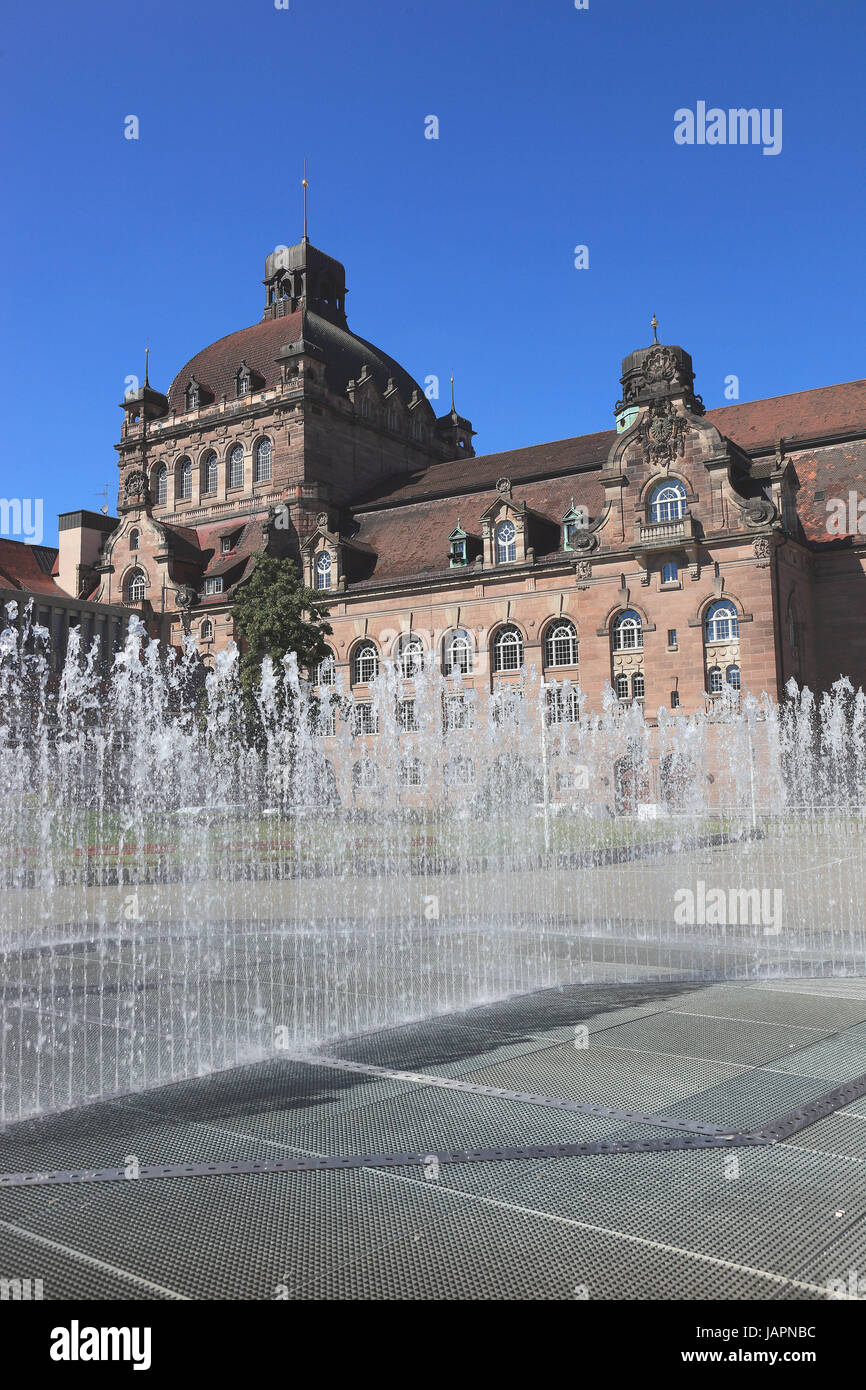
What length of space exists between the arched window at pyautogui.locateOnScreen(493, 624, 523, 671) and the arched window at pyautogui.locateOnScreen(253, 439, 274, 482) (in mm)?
17894

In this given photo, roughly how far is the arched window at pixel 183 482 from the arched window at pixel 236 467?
3.33 m

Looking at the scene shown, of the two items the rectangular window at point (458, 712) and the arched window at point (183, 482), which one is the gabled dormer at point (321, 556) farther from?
the arched window at point (183, 482)

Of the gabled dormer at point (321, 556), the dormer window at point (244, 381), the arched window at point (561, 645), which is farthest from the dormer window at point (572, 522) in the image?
the dormer window at point (244, 381)

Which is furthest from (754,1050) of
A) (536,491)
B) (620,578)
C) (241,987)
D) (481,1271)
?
(536,491)

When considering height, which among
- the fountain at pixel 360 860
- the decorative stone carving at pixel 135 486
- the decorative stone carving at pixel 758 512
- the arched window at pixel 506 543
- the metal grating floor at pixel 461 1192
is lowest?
the metal grating floor at pixel 461 1192

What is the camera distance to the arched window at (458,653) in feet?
154

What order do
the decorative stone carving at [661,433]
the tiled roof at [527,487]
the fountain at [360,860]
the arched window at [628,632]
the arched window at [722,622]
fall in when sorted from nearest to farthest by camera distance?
1. the fountain at [360,860]
2. the arched window at [722,622]
3. the decorative stone carving at [661,433]
4. the arched window at [628,632]
5. the tiled roof at [527,487]

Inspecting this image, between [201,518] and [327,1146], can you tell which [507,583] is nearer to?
[201,518]

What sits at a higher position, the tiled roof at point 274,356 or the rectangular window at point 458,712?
the tiled roof at point 274,356

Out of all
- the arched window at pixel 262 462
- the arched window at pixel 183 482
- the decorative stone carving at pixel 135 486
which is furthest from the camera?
the arched window at pixel 183 482

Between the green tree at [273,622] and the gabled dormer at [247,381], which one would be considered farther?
the gabled dormer at [247,381]

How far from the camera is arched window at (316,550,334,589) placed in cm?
5159

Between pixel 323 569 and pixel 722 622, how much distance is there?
20943 mm

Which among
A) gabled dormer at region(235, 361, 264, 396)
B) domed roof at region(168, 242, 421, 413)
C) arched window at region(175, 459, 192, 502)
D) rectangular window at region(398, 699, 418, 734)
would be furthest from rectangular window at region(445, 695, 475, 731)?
arched window at region(175, 459, 192, 502)
